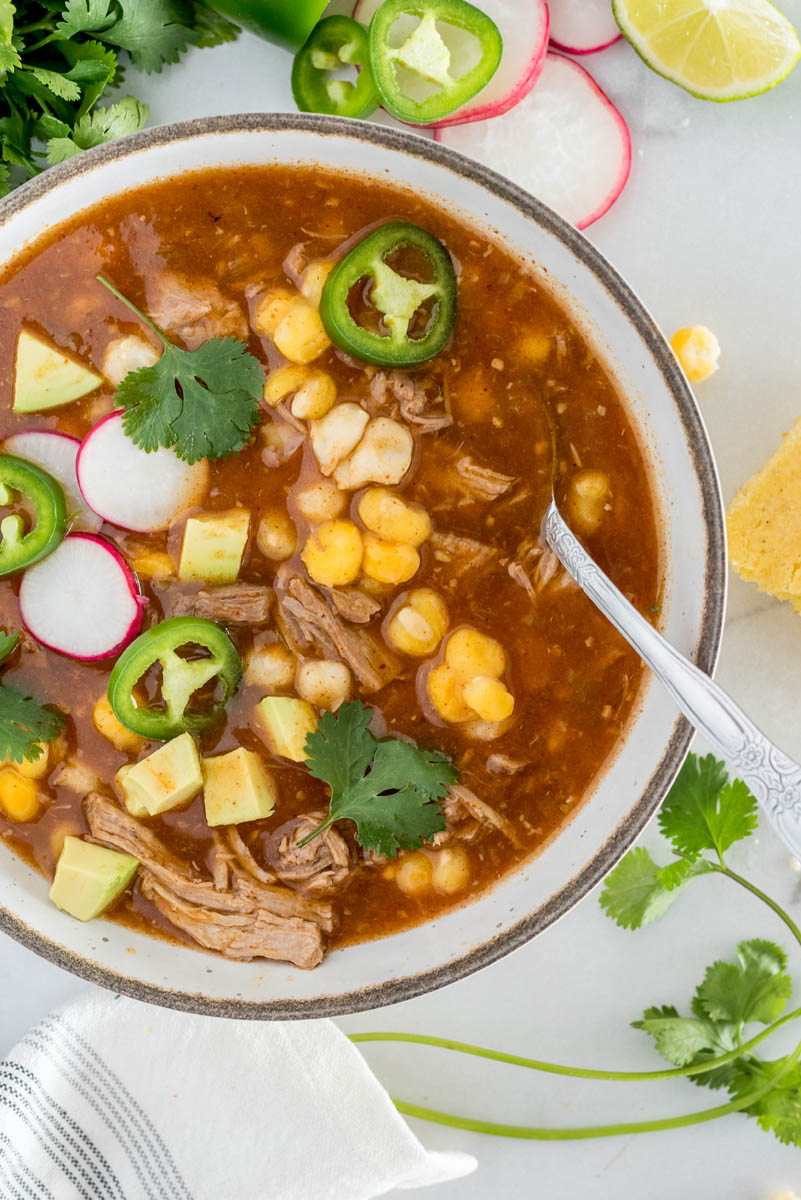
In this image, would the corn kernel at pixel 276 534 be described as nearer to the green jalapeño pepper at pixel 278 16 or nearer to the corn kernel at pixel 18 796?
the corn kernel at pixel 18 796

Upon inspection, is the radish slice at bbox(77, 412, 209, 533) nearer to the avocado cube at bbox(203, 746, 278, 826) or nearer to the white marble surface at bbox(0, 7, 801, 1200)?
the avocado cube at bbox(203, 746, 278, 826)

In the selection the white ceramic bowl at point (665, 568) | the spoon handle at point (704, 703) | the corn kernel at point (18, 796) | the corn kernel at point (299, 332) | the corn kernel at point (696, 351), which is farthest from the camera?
the corn kernel at point (696, 351)

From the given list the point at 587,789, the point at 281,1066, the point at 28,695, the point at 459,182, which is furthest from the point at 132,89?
the point at 281,1066

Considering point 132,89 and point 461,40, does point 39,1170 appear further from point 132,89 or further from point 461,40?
point 461,40

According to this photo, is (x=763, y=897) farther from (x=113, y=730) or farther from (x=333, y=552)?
(x=113, y=730)

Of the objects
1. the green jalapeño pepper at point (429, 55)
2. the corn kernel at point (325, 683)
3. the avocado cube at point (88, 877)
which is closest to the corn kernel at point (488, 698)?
the corn kernel at point (325, 683)

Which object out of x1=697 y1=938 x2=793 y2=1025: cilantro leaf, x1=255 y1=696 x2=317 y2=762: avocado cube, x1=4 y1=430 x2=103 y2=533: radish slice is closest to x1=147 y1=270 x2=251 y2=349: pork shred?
x1=4 y1=430 x2=103 y2=533: radish slice
